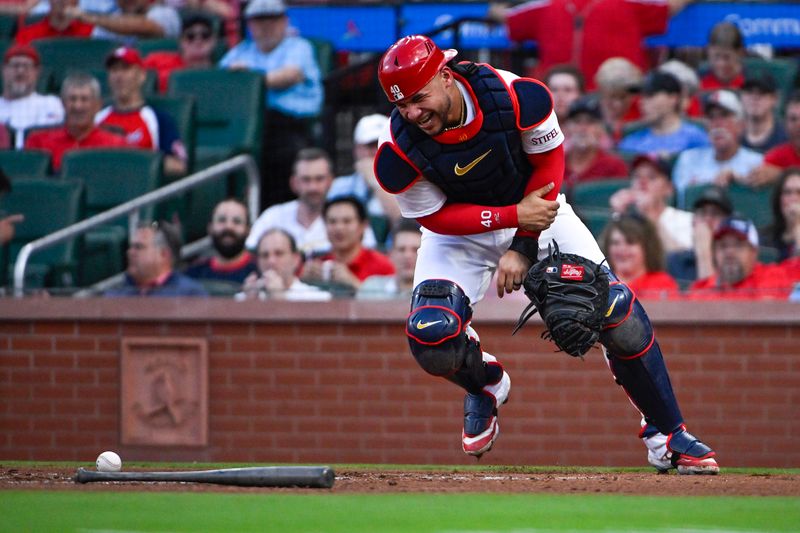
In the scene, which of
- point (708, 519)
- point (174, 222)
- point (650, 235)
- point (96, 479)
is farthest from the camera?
point (174, 222)

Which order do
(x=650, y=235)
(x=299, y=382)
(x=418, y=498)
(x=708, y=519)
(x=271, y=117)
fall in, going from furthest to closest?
(x=271, y=117)
(x=299, y=382)
(x=650, y=235)
(x=418, y=498)
(x=708, y=519)

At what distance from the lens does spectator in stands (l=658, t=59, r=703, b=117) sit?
10.2 meters

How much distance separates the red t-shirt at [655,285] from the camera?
8.67 metres

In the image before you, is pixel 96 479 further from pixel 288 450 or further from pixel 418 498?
pixel 288 450

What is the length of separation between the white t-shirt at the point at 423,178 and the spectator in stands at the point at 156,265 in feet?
11.7

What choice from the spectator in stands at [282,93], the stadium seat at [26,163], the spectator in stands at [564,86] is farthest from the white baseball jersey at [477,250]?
the stadium seat at [26,163]

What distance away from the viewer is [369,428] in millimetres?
9086

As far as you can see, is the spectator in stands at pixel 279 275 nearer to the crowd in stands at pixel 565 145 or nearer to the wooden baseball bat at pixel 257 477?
the crowd in stands at pixel 565 145

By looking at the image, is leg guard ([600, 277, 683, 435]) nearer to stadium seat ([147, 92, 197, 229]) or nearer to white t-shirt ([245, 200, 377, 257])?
white t-shirt ([245, 200, 377, 257])

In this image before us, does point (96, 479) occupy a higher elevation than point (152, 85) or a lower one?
lower

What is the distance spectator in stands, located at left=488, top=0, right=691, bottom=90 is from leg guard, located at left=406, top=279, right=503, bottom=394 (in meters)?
4.79

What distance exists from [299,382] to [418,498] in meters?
3.96

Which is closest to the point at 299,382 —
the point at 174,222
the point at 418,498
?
the point at 174,222

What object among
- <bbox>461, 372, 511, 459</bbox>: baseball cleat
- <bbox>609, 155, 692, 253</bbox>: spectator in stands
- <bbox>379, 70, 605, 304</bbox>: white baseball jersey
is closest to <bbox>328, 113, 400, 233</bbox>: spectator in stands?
<bbox>609, 155, 692, 253</bbox>: spectator in stands
